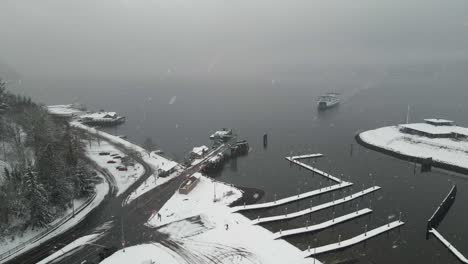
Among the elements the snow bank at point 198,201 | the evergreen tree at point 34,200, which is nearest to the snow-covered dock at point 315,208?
the snow bank at point 198,201

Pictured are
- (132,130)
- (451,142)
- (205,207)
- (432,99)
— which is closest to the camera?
(205,207)

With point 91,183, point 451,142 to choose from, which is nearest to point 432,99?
point 451,142

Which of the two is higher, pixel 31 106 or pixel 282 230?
pixel 31 106

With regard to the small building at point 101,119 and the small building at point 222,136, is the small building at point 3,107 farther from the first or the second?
the small building at point 222,136

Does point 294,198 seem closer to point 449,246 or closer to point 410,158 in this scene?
point 449,246

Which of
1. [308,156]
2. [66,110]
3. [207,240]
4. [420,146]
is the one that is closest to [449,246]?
[207,240]

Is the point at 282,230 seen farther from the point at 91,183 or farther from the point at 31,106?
the point at 31,106
